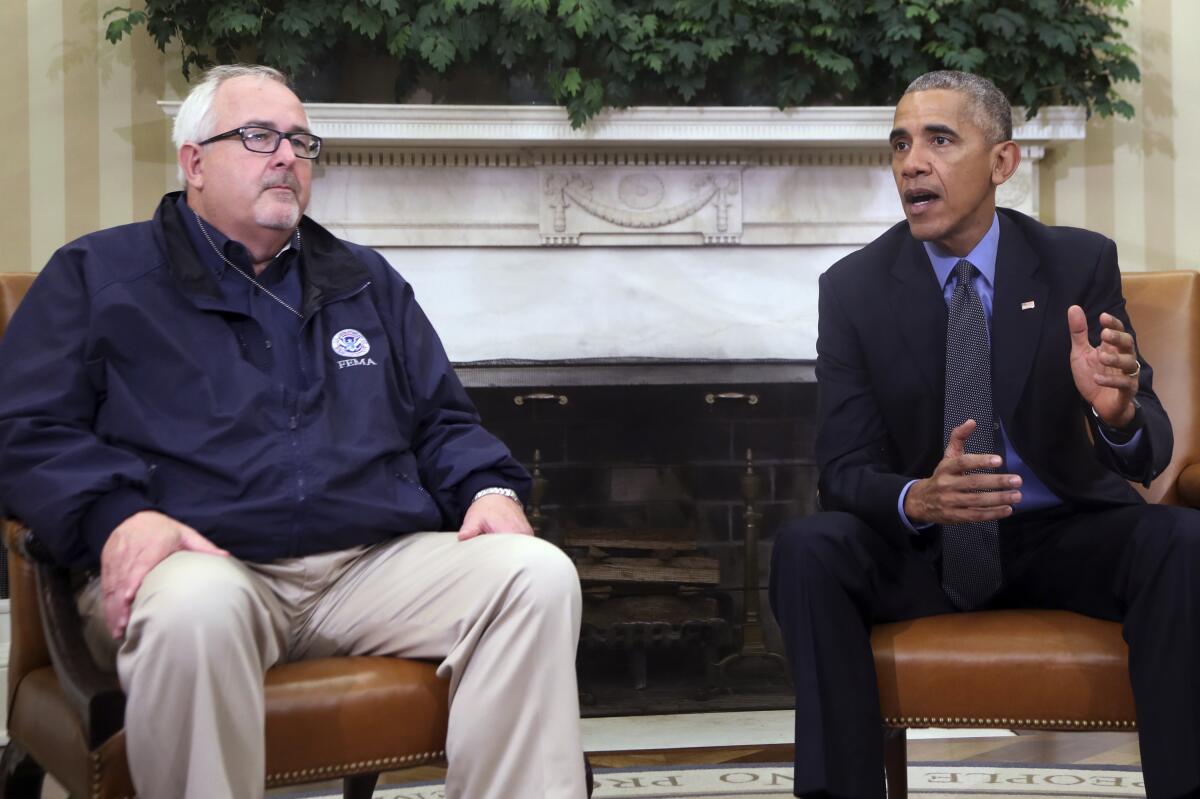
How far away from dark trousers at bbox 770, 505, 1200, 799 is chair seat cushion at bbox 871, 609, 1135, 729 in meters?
0.04

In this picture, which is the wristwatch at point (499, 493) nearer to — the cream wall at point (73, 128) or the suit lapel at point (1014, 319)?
the suit lapel at point (1014, 319)

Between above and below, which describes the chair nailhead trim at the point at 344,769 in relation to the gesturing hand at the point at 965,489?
below

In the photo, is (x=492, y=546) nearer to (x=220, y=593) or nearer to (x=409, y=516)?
(x=409, y=516)

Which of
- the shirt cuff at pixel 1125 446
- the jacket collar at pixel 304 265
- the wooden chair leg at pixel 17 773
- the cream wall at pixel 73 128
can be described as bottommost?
the wooden chair leg at pixel 17 773

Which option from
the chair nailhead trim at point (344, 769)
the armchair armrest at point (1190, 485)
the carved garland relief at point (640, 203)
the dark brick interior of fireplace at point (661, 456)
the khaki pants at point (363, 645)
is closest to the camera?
the khaki pants at point (363, 645)

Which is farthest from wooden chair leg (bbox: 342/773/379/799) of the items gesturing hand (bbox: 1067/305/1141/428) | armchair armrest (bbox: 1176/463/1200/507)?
armchair armrest (bbox: 1176/463/1200/507)

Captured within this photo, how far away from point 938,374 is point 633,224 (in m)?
1.64

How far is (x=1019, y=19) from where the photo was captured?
328cm

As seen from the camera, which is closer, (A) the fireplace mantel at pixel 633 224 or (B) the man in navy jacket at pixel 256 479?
(B) the man in navy jacket at pixel 256 479

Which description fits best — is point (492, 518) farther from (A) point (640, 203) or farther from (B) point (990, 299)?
(A) point (640, 203)

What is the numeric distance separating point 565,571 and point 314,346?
0.52 m

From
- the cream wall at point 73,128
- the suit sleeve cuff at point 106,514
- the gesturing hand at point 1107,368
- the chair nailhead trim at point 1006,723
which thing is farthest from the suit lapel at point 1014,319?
the cream wall at point 73,128

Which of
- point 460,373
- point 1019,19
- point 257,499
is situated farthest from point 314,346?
point 1019,19

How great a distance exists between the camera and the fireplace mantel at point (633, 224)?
340cm
